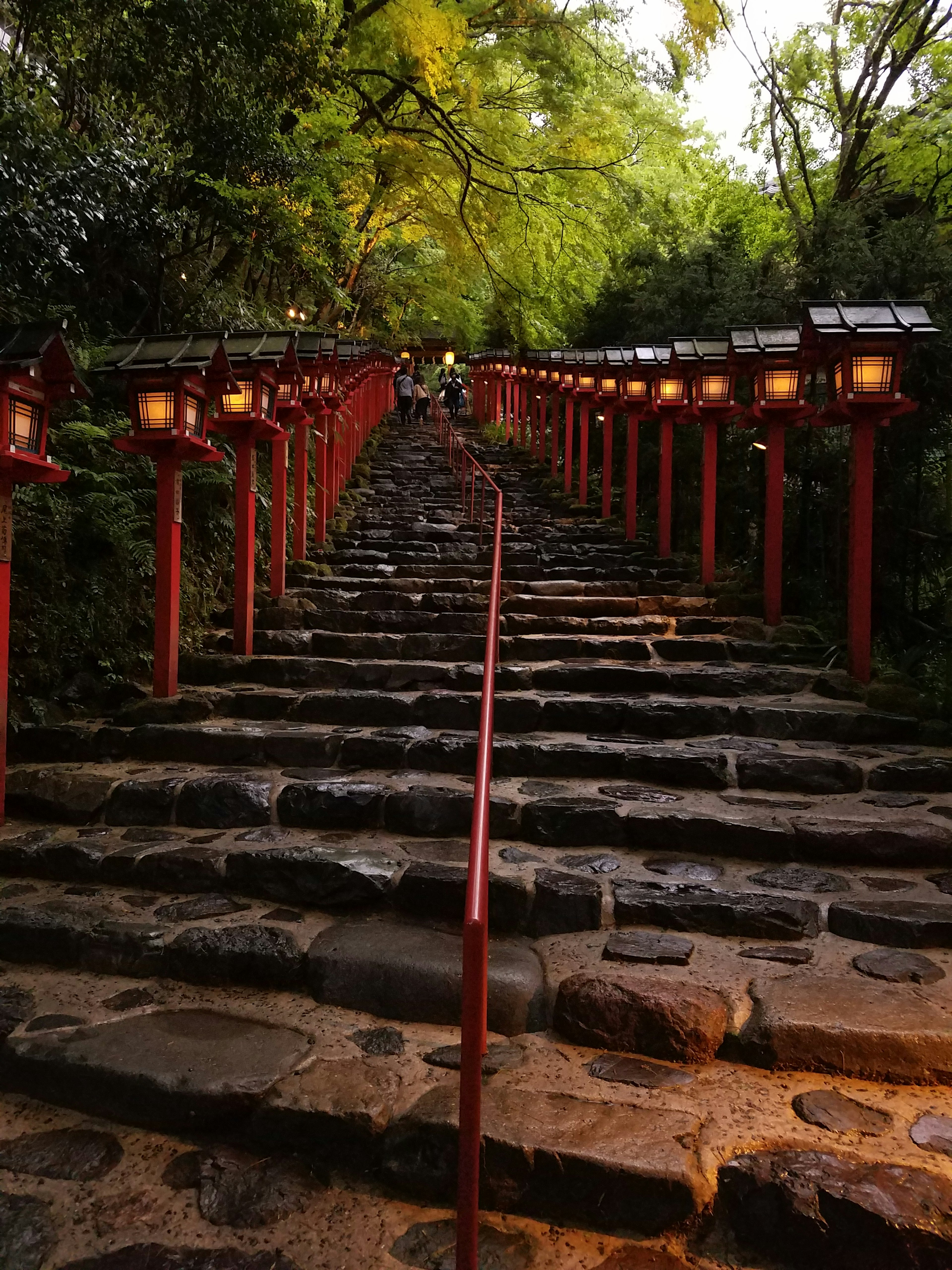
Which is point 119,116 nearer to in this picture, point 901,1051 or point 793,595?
point 793,595

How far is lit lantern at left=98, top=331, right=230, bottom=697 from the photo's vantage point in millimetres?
5145

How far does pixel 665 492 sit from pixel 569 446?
4.33m

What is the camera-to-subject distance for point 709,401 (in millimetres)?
7941

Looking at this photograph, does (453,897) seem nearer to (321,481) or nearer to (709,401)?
(709,401)

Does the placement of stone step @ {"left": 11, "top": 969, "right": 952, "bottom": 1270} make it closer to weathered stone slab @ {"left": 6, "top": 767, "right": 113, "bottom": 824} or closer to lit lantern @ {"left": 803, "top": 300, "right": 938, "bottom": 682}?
weathered stone slab @ {"left": 6, "top": 767, "right": 113, "bottom": 824}

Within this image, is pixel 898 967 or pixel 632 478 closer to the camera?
pixel 898 967

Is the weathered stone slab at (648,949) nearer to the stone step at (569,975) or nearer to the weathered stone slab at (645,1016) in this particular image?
the stone step at (569,975)

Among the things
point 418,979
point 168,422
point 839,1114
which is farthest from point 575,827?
point 168,422

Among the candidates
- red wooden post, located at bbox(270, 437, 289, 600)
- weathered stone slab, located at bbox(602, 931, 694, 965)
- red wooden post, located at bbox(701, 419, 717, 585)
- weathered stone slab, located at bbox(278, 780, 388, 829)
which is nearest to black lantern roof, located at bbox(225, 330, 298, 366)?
red wooden post, located at bbox(270, 437, 289, 600)

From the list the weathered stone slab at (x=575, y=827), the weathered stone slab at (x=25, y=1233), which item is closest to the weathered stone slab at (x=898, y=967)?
the weathered stone slab at (x=575, y=827)

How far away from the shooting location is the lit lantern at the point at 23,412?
3.84 metres

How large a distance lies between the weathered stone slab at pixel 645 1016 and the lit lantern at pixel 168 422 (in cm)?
375

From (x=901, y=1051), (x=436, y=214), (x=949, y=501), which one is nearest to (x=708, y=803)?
(x=901, y=1051)

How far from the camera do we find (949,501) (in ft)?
23.7
